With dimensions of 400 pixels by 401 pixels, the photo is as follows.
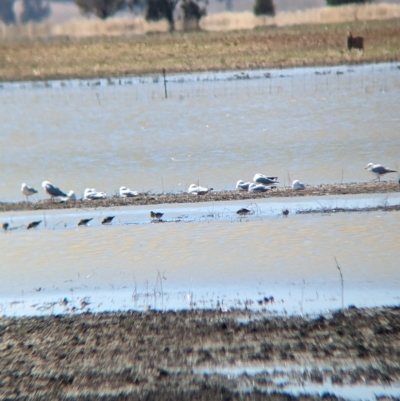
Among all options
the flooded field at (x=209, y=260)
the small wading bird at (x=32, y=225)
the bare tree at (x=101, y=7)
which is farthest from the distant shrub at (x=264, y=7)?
the small wading bird at (x=32, y=225)

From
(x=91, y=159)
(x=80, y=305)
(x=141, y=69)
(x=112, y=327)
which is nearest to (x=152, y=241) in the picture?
(x=80, y=305)

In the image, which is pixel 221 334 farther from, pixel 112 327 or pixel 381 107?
pixel 381 107

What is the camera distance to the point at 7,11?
3136cm

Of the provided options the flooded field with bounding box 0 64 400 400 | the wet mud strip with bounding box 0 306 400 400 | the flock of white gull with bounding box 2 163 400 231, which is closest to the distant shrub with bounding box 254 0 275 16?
the flooded field with bounding box 0 64 400 400

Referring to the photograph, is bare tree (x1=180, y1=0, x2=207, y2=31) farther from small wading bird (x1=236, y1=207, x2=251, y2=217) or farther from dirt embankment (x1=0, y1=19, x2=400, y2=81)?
small wading bird (x1=236, y1=207, x2=251, y2=217)

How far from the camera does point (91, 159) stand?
56.4 feet

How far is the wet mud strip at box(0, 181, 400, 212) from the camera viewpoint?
11.9m

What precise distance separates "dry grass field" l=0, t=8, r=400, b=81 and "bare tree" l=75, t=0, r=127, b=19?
1.15m

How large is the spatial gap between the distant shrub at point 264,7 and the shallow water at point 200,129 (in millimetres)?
2803

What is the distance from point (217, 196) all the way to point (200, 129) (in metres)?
7.82

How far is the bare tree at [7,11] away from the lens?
29.8 meters

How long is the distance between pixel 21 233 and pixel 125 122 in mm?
10924

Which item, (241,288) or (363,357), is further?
(241,288)

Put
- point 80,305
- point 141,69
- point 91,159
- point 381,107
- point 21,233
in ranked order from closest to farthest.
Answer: point 80,305
point 21,233
point 91,159
point 381,107
point 141,69
